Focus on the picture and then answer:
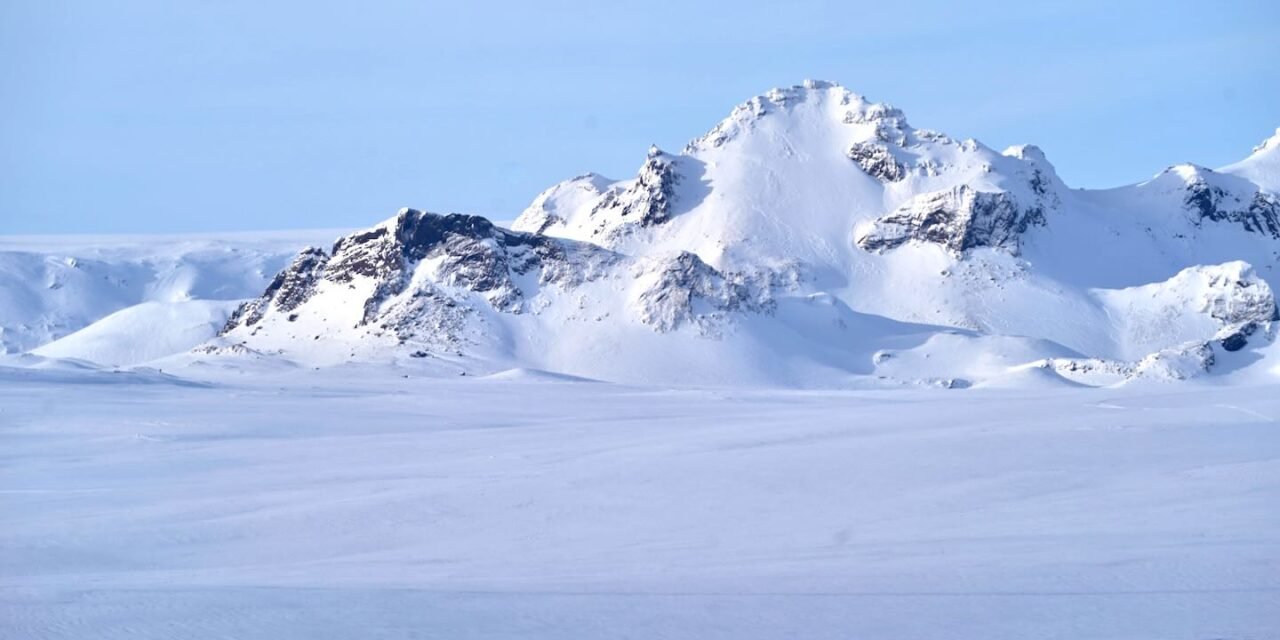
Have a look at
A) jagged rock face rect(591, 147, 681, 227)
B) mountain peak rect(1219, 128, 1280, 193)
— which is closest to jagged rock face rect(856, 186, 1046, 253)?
jagged rock face rect(591, 147, 681, 227)

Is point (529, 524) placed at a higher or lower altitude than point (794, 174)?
lower

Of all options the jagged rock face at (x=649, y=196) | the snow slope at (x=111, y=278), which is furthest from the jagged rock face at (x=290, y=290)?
the snow slope at (x=111, y=278)

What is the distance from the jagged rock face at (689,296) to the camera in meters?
82.8

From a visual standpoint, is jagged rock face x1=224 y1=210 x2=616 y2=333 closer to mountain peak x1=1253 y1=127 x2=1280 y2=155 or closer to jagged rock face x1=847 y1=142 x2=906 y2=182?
jagged rock face x1=847 y1=142 x2=906 y2=182

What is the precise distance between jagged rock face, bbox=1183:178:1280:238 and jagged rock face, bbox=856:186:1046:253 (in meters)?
18.0

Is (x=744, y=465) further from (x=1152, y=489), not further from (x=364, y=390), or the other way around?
(x=364, y=390)

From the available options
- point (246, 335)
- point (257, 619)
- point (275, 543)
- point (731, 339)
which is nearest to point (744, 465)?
point (275, 543)

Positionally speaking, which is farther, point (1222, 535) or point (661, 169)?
point (661, 169)

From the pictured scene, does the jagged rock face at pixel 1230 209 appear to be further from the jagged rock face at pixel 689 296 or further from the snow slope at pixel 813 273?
the jagged rock face at pixel 689 296

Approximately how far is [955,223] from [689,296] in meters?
24.3

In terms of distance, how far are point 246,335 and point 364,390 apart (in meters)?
30.4

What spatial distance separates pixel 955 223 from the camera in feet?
Result: 323

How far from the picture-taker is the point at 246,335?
3462 inches

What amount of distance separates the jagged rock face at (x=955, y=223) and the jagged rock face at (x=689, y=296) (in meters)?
16.5
